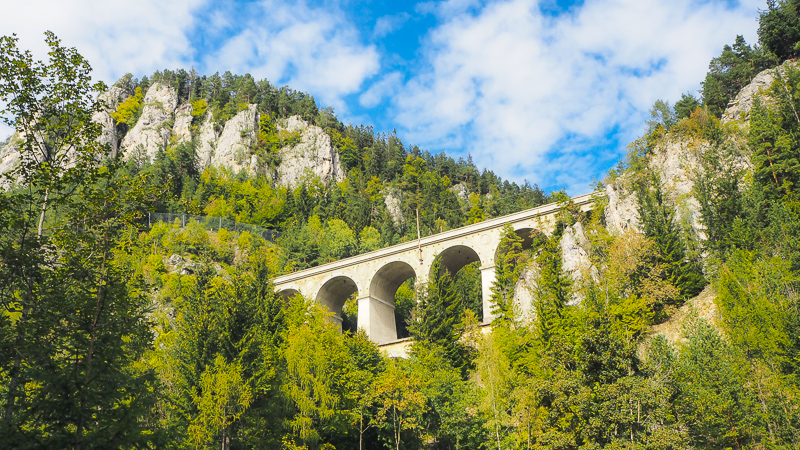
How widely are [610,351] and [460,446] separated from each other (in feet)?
37.8

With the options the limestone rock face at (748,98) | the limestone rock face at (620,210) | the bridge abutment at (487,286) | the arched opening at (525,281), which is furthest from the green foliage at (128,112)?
the limestone rock face at (748,98)

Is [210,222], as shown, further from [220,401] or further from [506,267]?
[220,401]

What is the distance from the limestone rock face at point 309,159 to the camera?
92938mm

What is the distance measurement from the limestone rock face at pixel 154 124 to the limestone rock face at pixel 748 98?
3236 inches

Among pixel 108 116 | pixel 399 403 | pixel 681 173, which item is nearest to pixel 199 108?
pixel 108 116

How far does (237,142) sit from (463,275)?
54795 mm

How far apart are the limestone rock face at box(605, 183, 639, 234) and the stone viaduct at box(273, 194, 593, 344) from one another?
154cm

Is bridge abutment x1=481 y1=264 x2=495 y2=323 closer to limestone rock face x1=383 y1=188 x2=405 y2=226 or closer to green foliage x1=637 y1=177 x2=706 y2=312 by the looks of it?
green foliage x1=637 y1=177 x2=706 y2=312

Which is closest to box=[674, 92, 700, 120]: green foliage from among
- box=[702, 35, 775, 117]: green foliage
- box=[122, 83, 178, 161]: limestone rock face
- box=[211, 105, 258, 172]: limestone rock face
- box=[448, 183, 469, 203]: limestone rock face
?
box=[702, 35, 775, 117]: green foliage

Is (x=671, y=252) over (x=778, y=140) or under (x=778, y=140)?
under

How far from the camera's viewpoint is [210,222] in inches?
2559

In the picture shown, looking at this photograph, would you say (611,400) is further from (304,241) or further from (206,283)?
(304,241)

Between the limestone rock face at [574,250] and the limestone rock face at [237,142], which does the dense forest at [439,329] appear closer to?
the limestone rock face at [574,250]

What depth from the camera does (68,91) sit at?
12.5m
